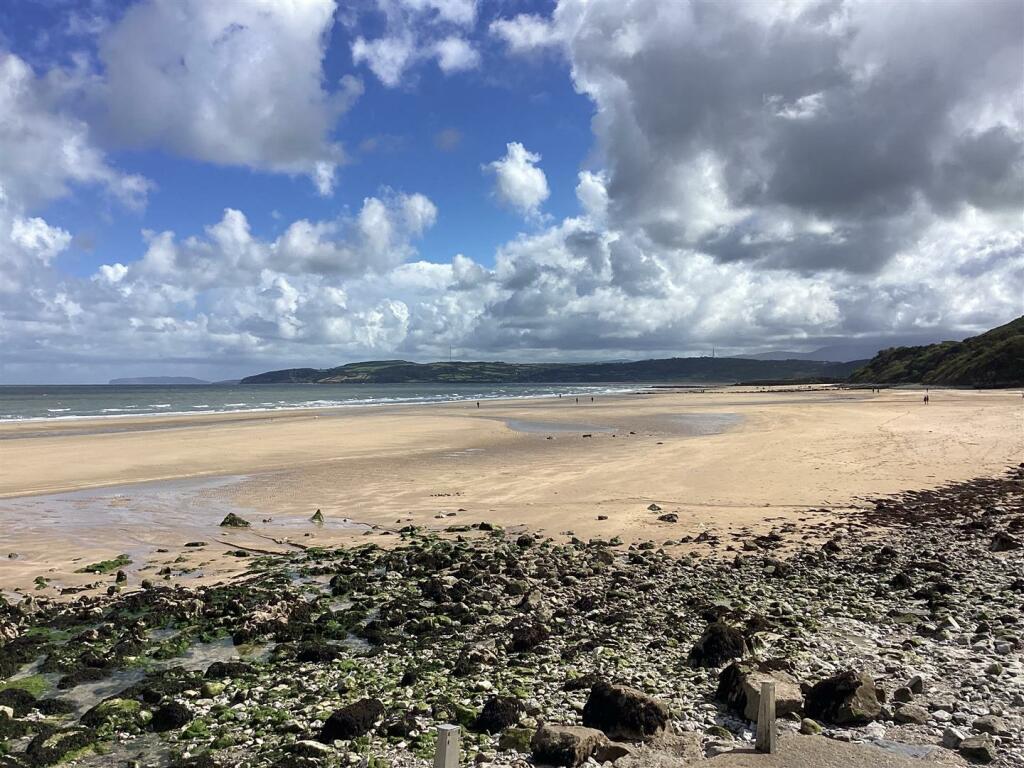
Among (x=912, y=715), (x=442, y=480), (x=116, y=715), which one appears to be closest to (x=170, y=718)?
(x=116, y=715)

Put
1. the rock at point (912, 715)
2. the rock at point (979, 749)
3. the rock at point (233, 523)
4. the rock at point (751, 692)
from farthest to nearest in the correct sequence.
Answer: the rock at point (233, 523) → the rock at point (751, 692) → the rock at point (912, 715) → the rock at point (979, 749)

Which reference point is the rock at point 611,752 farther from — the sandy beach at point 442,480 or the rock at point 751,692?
the sandy beach at point 442,480

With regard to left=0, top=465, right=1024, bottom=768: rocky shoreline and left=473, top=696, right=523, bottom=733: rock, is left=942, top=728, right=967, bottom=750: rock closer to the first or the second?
left=0, top=465, right=1024, bottom=768: rocky shoreline

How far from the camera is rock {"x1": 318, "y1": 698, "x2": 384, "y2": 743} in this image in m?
6.38

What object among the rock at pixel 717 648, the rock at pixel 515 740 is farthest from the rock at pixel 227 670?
the rock at pixel 717 648

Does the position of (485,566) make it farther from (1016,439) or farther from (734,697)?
(1016,439)

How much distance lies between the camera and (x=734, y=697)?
22.7 feet

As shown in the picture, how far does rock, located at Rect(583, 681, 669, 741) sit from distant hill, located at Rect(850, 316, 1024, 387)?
10961 centimetres

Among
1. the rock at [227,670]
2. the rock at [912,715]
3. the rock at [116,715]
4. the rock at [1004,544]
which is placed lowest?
the rock at [1004,544]

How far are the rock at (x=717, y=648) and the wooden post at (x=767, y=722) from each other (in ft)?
6.15

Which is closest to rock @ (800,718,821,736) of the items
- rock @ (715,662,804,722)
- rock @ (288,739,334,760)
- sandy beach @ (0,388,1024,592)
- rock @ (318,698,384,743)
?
rock @ (715,662,804,722)

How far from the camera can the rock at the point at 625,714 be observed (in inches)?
248

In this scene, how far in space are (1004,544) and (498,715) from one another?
1249 centimetres

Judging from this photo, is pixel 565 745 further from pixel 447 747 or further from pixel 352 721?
pixel 352 721
